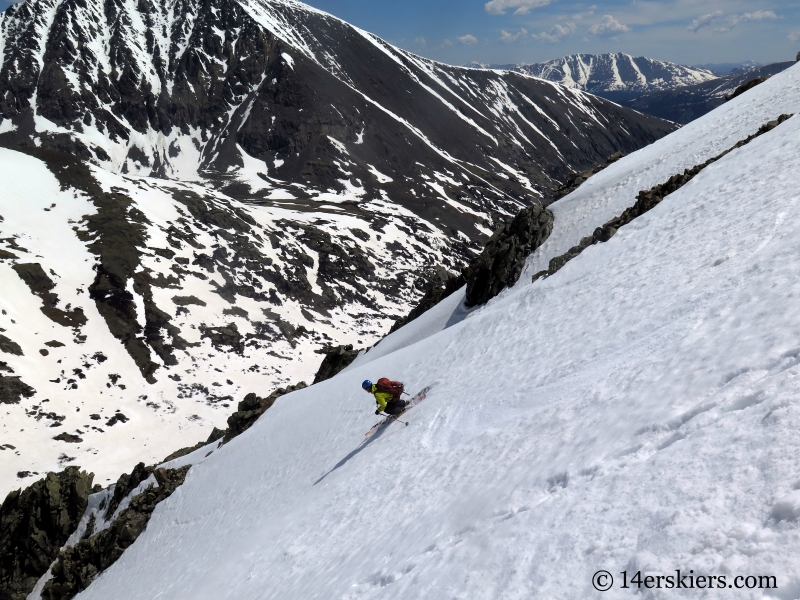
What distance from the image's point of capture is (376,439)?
15094 millimetres

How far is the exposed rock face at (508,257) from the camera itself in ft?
93.2

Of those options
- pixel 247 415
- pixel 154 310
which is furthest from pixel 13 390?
pixel 247 415

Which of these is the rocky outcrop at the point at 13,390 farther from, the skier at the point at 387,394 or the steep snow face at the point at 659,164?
the steep snow face at the point at 659,164

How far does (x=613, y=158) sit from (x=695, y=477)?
41287 millimetres

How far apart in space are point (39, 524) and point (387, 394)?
2696 centimetres

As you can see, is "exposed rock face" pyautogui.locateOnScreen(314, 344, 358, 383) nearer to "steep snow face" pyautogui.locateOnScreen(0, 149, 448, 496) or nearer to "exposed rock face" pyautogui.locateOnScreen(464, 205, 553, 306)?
"exposed rock face" pyautogui.locateOnScreen(464, 205, 553, 306)

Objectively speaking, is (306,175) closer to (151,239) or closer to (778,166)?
(151,239)

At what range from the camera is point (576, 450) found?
8062mm

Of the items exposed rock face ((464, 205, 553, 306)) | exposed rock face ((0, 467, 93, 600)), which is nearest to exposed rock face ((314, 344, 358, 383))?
exposed rock face ((464, 205, 553, 306))

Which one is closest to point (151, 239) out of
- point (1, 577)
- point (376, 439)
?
point (1, 577)

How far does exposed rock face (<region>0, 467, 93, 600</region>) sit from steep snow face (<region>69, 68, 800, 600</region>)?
36.7 feet

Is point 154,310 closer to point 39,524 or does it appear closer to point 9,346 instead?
point 9,346

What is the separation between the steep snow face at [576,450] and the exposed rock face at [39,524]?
1117cm

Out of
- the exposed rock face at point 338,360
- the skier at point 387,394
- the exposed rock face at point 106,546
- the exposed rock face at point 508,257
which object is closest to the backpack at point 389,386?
the skier at point 387,394
